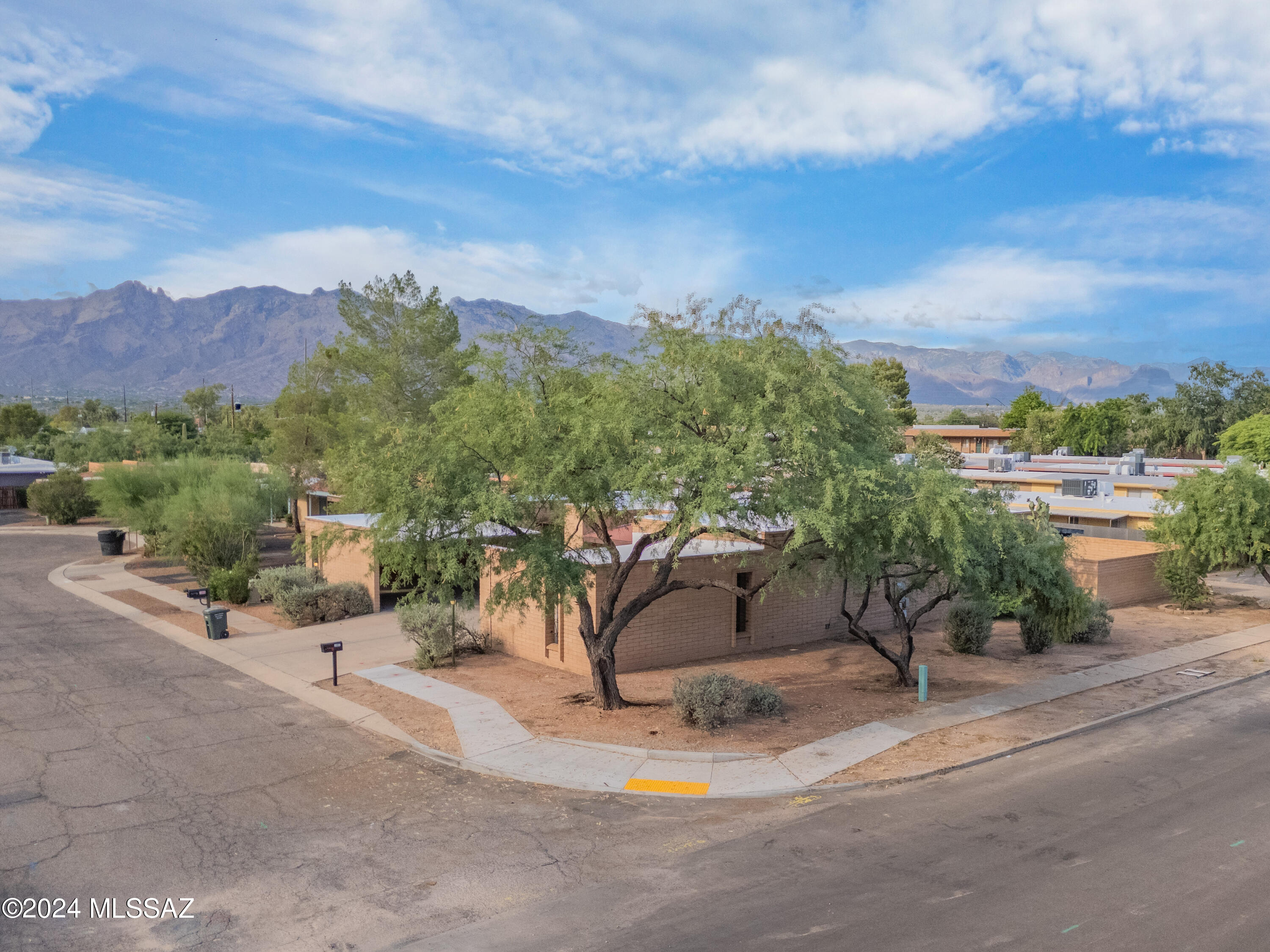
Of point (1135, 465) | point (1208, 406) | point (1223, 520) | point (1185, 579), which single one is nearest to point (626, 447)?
point (1223, 520)

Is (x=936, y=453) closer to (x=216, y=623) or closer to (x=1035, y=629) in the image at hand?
(x=1035, y=629)

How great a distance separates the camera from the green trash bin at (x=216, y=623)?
21594 mm

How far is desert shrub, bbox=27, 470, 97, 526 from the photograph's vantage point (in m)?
49.5

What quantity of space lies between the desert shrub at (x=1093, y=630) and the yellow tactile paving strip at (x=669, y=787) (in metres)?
13.9

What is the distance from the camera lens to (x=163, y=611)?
2547cm

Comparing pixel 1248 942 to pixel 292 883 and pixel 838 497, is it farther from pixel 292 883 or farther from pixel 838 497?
pixel 292 883

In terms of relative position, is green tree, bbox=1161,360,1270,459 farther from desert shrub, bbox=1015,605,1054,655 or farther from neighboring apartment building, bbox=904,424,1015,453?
desert shrub, bbox=1015,605,1054,655

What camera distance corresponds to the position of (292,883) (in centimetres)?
914

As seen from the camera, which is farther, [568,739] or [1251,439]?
[1251,439]

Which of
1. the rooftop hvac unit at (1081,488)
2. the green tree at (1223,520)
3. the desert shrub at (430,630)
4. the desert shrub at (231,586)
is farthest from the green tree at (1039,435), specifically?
the desert shrub at (430,630)

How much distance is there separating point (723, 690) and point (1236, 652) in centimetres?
1449

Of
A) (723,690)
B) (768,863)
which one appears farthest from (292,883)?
(723,690)

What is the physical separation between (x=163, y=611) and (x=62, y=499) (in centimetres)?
3059

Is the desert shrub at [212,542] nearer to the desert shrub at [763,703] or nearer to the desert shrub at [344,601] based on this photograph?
the desert shrub at [344,601]
